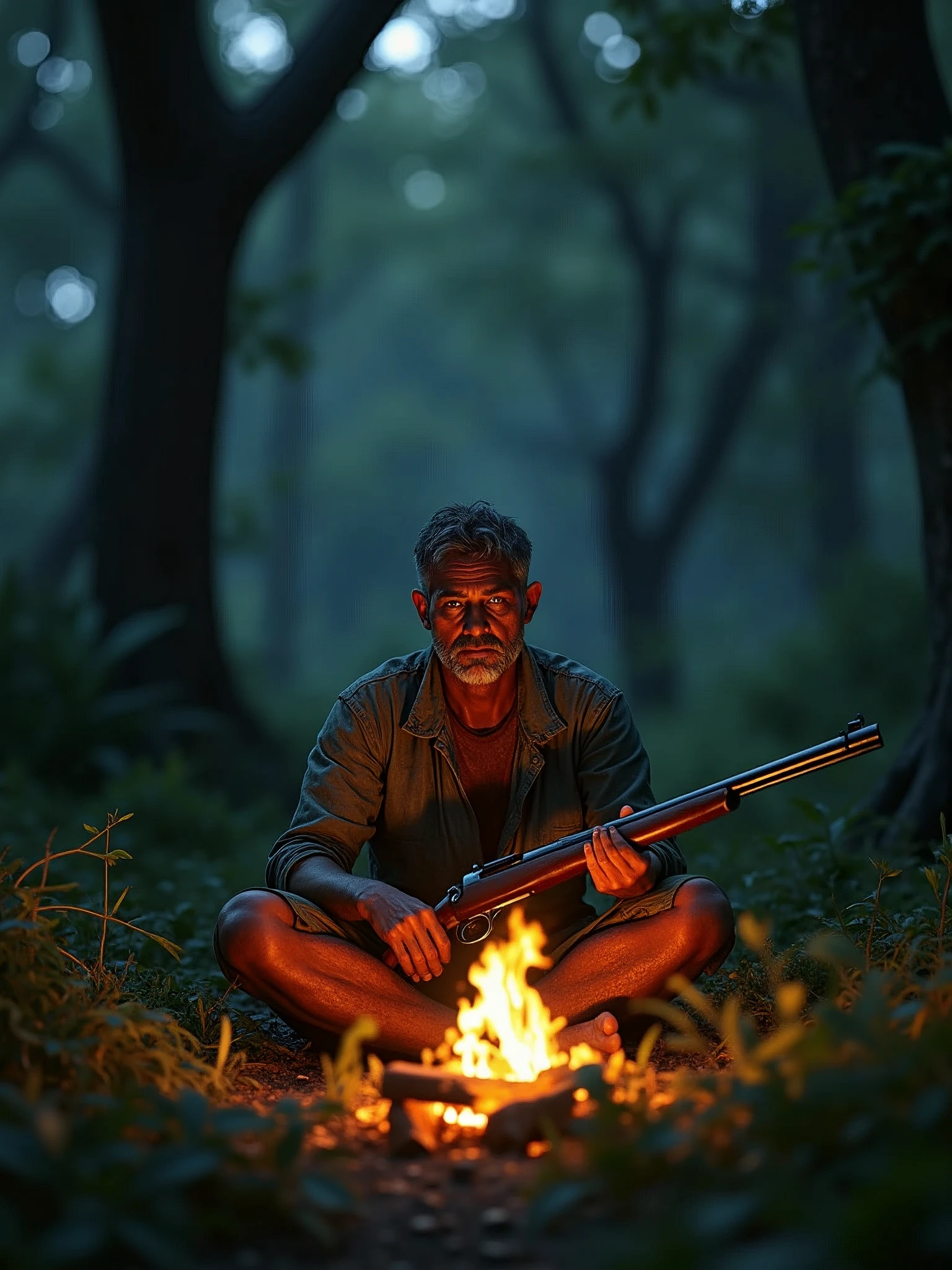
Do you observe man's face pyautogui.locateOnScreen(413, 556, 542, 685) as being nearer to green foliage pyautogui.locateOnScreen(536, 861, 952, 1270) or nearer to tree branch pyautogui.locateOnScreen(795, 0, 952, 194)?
green foliage pyautogui.locateOnScreen(536, 861, 952, 1270)

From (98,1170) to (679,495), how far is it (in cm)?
1605

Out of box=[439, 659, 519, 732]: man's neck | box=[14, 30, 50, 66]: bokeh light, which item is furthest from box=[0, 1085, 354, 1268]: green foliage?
box=[14, 30, 50, 66]: bokeh light

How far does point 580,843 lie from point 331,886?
74 centimetres

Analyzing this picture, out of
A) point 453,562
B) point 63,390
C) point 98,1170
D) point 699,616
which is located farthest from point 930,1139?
point 699,616

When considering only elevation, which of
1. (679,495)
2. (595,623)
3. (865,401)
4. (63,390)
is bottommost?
(679,495)

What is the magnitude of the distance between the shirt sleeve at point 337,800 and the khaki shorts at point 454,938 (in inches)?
6.4

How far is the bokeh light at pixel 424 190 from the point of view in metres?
34.0

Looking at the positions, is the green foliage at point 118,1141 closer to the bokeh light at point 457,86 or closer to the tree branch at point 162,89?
the tree branch at point 162,89

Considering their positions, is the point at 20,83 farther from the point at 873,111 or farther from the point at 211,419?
the point at 873,111

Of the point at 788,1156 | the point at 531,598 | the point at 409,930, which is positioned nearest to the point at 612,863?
the point at 409,930

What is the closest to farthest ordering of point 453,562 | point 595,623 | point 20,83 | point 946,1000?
1. point 946,1000
2. point 453,562
3. point 20,83
4. point 595,623

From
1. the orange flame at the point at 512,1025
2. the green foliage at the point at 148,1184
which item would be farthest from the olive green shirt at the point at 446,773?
the green foliage at the point at 148,1184

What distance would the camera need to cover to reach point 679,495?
17.7m

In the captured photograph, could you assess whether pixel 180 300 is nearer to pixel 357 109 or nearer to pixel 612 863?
pixel 612 863
